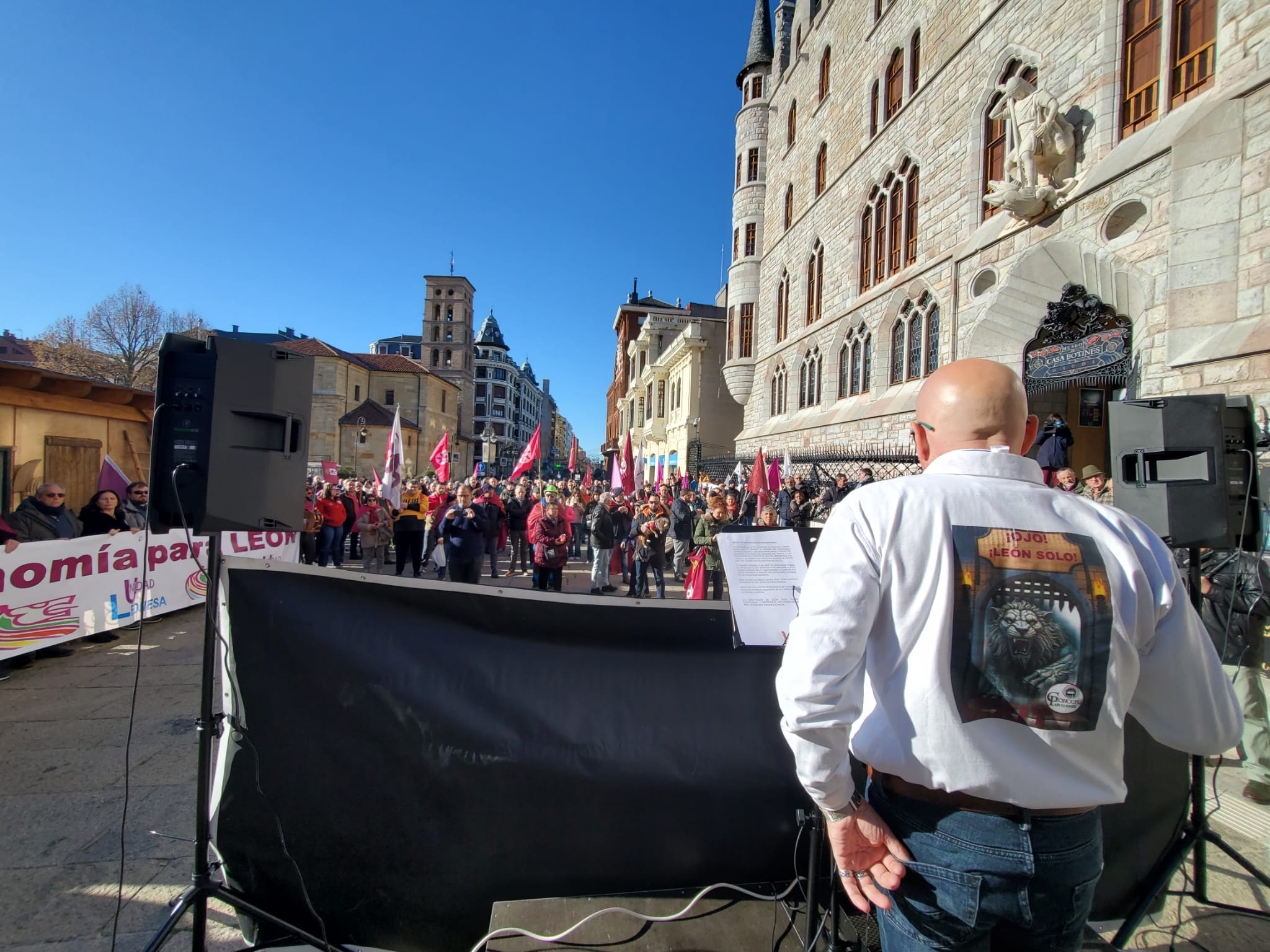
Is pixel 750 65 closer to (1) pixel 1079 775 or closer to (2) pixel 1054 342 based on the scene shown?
(2) pixel 1054 342

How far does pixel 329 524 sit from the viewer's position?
454 inches

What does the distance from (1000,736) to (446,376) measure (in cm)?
8313

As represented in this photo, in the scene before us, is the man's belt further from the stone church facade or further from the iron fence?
the iron fence

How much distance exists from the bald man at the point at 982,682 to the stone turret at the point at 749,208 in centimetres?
2813

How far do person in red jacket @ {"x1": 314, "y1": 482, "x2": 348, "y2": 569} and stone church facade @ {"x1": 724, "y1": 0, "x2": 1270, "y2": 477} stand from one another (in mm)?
12987

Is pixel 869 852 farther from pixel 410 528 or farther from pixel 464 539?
pixel 410 528

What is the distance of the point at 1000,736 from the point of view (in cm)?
137

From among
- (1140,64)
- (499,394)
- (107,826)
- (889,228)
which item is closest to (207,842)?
(107,826)

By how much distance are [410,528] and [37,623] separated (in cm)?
561

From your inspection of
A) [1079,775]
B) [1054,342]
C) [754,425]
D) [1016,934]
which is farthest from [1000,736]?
[754,425]

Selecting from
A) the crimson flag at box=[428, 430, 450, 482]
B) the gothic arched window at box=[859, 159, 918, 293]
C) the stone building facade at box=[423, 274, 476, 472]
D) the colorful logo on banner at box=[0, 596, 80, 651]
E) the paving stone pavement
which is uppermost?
the stone building facade at box=[423, 274, 476, 472]

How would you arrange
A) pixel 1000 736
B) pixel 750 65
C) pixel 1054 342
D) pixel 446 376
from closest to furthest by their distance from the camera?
pixel 1000 736 < pixel 1054 342 < pixel 750 65 < pixel 446 376

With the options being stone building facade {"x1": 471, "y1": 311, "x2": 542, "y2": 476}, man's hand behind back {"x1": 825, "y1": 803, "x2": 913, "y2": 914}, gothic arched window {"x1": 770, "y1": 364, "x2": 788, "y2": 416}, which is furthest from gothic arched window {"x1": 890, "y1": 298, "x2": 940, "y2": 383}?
stone building facade {"x1": 471, "y1": 311, "x2": 542, "y2": 476}

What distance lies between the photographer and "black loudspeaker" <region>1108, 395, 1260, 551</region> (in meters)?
3.17
